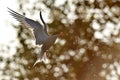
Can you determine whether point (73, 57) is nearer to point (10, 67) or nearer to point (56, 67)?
point (56, 67)

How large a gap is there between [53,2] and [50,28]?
1.93 ft

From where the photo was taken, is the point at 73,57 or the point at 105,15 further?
the point at 105,15

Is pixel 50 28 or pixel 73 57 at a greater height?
pixel 50 28

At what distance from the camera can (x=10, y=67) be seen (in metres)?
6.52

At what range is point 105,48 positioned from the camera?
6719 mm

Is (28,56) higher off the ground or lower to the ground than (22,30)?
lower

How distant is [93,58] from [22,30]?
126 centimetres

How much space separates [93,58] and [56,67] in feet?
2.17

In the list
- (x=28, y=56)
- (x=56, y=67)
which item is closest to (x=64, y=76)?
(x=56, y=67)

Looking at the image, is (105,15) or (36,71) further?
Answer: (105,15)

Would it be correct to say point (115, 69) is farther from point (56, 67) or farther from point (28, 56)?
point (28, 56)

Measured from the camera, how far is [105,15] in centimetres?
705

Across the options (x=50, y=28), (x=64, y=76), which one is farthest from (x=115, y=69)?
(x=50, y=28)

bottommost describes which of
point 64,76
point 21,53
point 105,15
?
point 64,76
